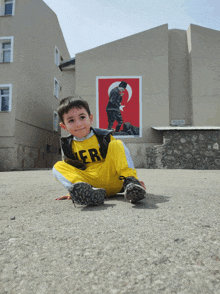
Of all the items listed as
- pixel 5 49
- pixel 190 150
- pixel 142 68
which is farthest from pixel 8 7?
pixel 190 150

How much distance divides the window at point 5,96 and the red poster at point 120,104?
12.6ft

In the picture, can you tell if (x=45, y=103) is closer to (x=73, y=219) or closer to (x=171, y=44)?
(x=171, y=44)

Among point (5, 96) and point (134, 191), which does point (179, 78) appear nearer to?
point (5, 96)

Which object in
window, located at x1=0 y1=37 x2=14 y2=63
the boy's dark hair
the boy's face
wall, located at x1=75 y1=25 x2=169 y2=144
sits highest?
window, located at x1=0 y1=37 x2=14 y2=63

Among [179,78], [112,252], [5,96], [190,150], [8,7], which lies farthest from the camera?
[8,7]

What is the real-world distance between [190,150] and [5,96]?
25.8ft

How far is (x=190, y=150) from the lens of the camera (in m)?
9.05

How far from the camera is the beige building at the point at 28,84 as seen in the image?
35.2ft

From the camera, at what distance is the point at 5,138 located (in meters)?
10.6

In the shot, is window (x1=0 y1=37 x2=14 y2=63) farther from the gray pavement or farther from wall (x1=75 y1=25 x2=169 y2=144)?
the gray pavement

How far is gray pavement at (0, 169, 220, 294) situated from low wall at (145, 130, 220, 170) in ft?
24.7

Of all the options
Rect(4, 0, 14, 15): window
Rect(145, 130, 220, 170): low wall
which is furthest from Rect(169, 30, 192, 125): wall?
Rect(4, 0, 14, 15): window

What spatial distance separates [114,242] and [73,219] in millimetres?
472

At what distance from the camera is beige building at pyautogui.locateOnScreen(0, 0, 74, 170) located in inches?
423
